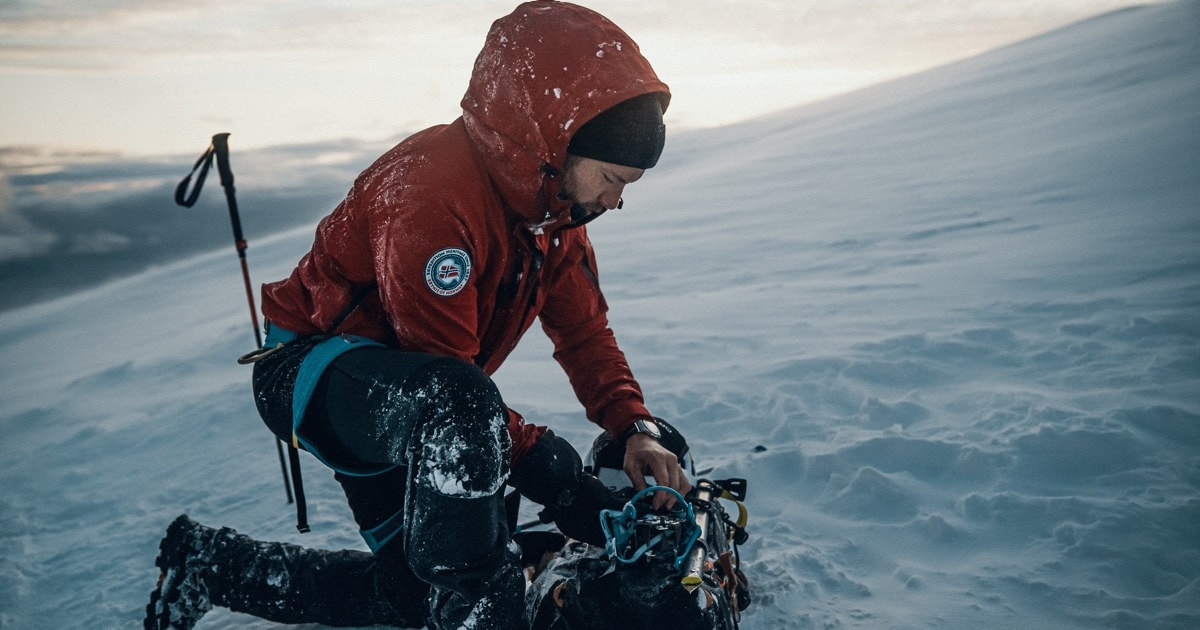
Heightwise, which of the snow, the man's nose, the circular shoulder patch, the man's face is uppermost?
the man's face

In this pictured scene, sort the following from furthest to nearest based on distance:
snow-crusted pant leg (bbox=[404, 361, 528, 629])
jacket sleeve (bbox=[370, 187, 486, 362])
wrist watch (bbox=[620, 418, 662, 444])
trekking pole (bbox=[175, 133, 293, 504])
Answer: trekking pole (bbox=[175, 133, 293, 504]) < wrist watch (bbox=[620, 418, 662, 444]) < jacket sleeve (bbox=[370, 187, 486, 362]) < snow-crusted pant leg (bbox=[404, 361, 528, 629])

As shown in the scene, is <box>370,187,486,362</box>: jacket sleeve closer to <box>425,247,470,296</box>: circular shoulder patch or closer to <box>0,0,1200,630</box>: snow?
<box>425,247,470,296</box>: circular shoulder patch

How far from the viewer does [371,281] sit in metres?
1.74

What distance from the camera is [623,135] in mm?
1606

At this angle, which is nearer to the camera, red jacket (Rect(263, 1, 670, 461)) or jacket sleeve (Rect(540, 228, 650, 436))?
red jacket (Rect(263, 1, 670, 461))

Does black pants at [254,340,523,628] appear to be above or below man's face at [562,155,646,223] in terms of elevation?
below

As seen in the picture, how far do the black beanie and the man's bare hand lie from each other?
86cm

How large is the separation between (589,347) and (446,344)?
0.77 m

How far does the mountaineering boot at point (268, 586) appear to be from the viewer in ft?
6.46

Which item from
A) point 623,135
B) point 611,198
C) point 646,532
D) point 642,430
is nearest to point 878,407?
point 642,430

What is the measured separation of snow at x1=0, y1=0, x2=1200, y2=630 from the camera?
2064 mm

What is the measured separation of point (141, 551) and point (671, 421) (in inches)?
87.2

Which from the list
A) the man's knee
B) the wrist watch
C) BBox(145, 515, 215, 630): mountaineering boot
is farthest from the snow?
the man's knee

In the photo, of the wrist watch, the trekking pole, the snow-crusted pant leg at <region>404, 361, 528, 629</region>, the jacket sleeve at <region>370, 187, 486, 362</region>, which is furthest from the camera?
the trekking pole
